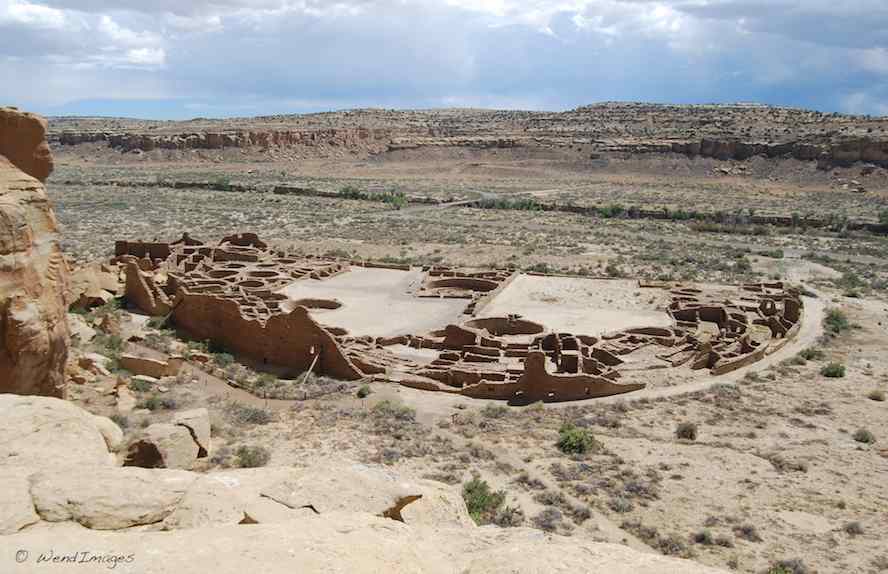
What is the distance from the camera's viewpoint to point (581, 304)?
31.2 metres

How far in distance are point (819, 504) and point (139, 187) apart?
7181 cm

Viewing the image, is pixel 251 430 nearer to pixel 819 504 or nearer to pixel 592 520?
pixel 592 520

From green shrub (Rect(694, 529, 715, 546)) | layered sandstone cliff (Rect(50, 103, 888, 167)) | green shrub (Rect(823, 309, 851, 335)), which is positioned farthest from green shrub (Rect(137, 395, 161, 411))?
layered sandstone cliff (Rect(50, 103, 888, 167))

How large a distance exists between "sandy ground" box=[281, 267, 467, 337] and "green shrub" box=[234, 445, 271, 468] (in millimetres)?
11119

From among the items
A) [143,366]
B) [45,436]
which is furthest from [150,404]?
[45,436]

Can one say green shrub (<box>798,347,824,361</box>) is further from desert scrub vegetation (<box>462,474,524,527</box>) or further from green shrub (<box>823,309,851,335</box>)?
desert scrub vegetation (<box>462,474,524,527</box>)

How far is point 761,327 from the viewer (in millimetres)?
28859

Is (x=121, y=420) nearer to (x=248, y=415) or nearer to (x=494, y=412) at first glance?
(x=248, y=415)

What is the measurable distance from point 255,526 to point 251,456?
8570mm

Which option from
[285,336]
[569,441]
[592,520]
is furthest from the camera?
[285,336]

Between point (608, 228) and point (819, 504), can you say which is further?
point (608, 228)

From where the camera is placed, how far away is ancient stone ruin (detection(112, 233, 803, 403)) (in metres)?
22.2

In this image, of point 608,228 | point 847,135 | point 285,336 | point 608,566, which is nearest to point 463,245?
point 608,228

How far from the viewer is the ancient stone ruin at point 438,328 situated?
2217cm
